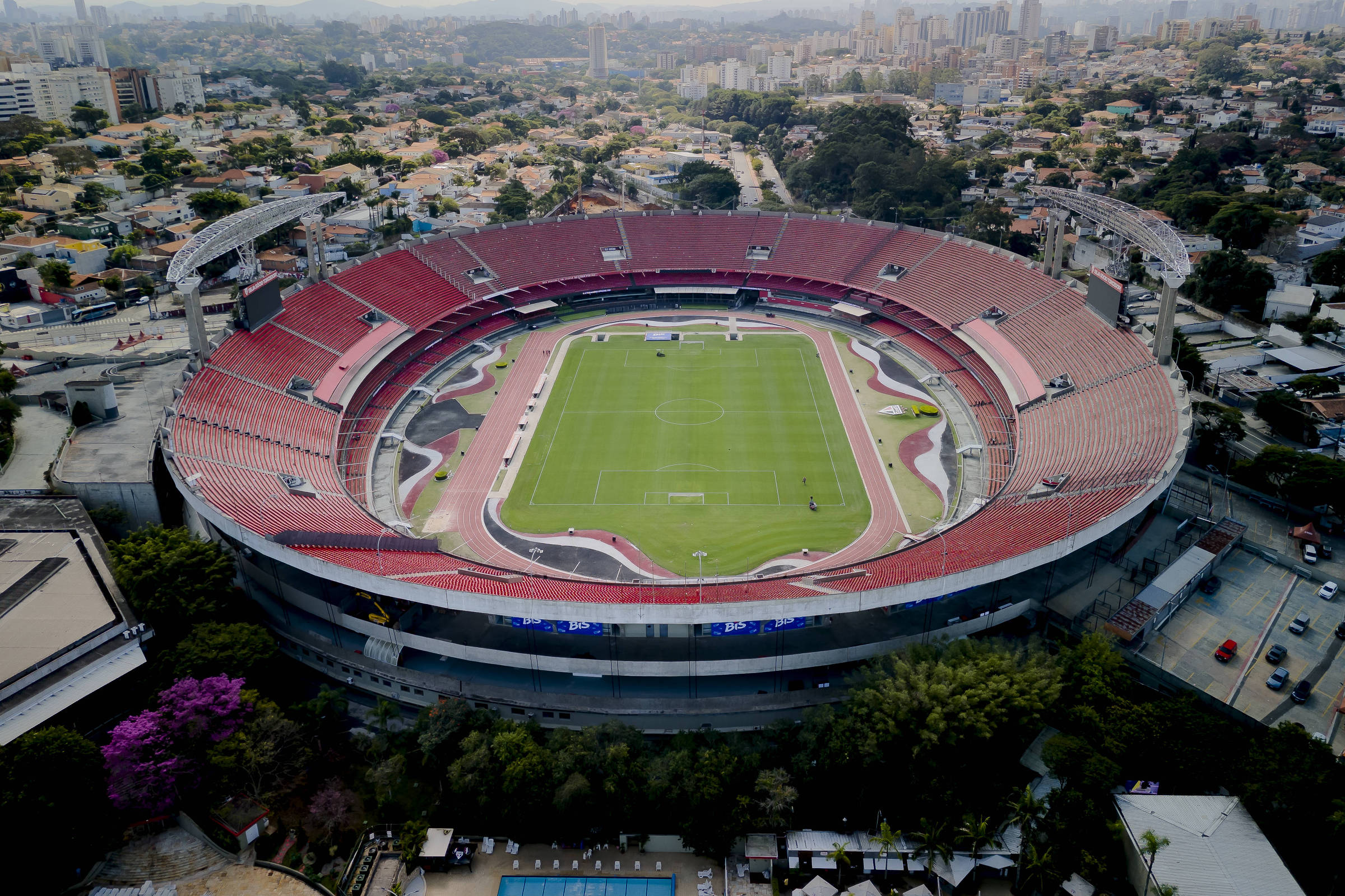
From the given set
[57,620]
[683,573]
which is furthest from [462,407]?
[57,620]

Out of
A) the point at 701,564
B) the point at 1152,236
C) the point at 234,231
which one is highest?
the point at 234,231

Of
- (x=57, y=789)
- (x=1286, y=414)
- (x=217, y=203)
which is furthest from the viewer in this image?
(x=217, y=203)

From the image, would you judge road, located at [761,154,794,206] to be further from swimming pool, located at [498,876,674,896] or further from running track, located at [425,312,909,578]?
swimming pool, located at [498,876,674,896]

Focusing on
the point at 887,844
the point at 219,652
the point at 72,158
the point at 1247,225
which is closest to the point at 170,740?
the point at 219,652

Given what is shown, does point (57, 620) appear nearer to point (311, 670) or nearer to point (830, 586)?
point (311, 670)

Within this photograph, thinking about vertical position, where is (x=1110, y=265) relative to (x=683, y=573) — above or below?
above

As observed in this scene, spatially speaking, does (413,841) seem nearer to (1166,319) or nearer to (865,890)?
(865,890)
